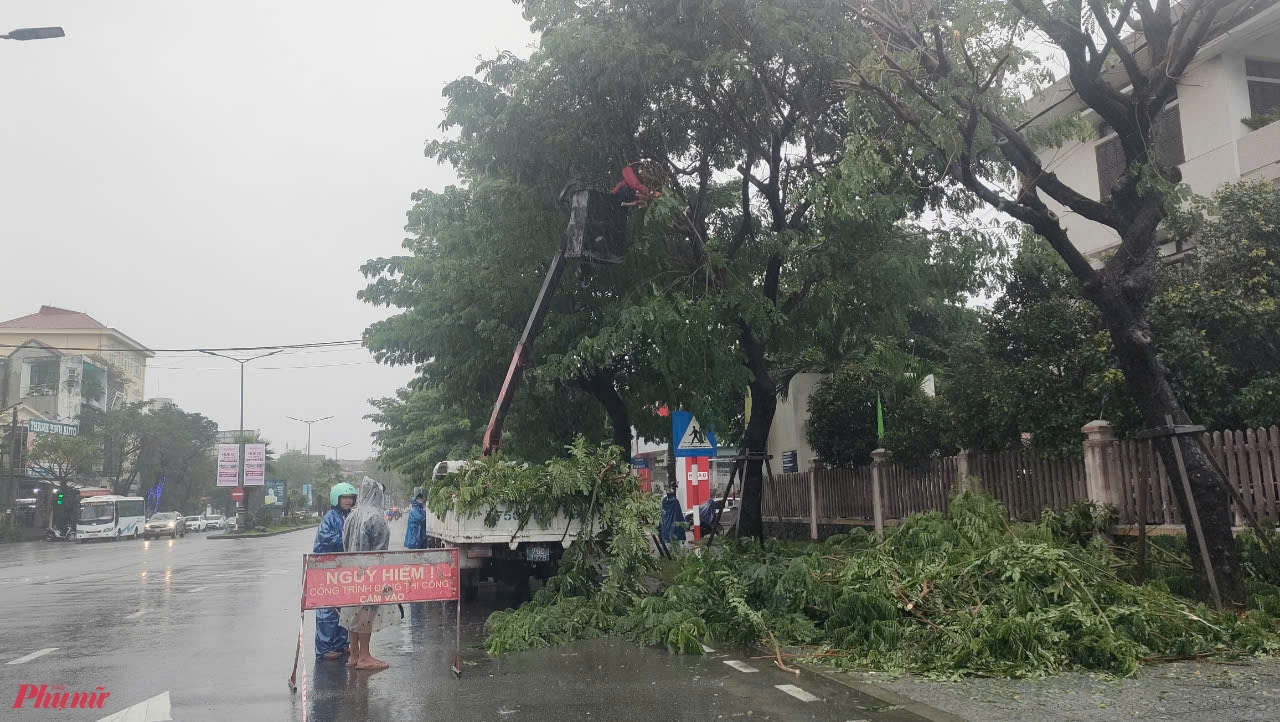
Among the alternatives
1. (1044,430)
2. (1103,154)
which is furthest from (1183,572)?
(1103,154)

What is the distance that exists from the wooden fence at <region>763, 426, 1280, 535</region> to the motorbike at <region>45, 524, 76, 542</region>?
49.1 meters

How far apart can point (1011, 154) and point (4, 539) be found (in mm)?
57570

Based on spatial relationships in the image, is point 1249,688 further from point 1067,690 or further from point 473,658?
point 473,658

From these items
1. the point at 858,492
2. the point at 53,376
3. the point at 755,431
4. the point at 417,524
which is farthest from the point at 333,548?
the point at 53,376

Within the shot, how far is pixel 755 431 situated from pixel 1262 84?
13.6 meters

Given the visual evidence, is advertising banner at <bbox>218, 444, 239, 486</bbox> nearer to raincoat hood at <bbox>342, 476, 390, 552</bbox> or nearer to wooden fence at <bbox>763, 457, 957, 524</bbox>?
wooden fence at <bbox>763, 457, 957, 524</bbox>

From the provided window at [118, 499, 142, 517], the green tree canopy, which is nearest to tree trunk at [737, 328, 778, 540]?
the green tree canopy

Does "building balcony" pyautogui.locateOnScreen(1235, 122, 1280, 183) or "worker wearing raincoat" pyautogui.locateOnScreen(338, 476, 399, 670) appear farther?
"building balcony" pyautogui.locateOnScreen(1235, 122, 1280, 183)

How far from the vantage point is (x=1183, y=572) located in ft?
34.4

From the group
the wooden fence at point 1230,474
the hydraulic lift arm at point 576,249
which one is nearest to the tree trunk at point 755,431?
the hydraulic lift arm at point 576,249

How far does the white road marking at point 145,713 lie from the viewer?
640 centimetres

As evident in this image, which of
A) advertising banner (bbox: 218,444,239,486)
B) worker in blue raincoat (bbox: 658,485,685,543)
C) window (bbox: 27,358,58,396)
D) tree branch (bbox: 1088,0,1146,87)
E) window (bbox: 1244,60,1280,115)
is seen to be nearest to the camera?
tree branch (bbox: 1088,0,1146,87)

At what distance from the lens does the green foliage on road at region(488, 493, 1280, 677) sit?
7.39 meters

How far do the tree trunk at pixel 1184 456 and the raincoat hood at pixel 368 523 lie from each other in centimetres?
776
